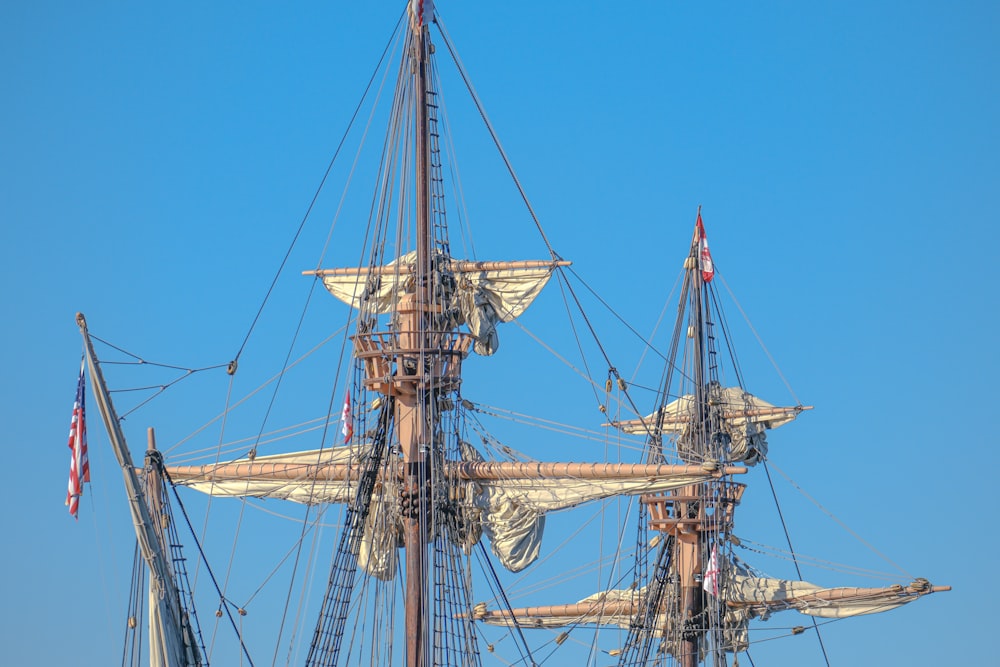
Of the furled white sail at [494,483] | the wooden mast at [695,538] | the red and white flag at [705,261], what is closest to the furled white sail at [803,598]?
the wooden mast at [695,538]

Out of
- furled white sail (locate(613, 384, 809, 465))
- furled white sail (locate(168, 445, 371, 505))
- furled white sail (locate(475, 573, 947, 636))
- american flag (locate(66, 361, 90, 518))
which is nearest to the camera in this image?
american flag (locate(66, 361, 90, 518))

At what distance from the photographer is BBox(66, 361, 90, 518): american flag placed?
52.7 meters

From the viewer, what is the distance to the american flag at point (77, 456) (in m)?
52.7

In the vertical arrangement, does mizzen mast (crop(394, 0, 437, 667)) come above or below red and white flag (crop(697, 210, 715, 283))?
below

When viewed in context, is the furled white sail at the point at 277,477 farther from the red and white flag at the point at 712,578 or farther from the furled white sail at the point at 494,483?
the red and white flag at the point at 712,578

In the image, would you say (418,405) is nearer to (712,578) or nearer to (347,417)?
(347,417)

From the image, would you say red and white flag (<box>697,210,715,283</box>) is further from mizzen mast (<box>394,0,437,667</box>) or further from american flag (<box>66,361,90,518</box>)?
american flag (<box>66,361,90,518</box>)

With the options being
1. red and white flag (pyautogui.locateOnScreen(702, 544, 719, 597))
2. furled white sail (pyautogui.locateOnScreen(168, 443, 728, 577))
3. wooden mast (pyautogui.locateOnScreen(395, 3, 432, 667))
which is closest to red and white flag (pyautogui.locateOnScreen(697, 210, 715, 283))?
red and white flag (pyautogui.locateOnScreen(702, 544, 719, 597))

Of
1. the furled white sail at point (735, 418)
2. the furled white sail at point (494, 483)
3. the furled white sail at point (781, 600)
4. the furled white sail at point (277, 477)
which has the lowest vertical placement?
the furled white sail at point (494, 483)

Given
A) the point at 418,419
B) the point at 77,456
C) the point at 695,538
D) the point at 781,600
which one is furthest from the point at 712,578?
the point at 77,456

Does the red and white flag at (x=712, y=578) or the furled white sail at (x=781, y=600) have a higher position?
the furled white sail at (x=781, y=600)

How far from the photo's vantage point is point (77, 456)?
174ft

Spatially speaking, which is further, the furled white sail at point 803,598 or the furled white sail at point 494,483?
the furled white sail at point 803,598

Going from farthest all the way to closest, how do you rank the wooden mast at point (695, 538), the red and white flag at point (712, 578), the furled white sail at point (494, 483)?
the wooden mast at point (695, 538)
the red and white flag at point (712, 578)
the furled white sail at point (494, 483)
